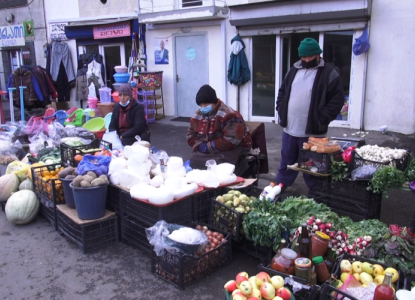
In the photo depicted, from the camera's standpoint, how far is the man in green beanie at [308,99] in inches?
185

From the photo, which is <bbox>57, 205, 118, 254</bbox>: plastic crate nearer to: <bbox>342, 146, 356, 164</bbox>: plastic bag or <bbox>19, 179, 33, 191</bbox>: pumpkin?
<bbox>19, 179, 33, 191</bbox>: pumpkin

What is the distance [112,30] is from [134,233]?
9857 mm

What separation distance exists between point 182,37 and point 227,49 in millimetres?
1615

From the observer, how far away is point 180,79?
12031mm

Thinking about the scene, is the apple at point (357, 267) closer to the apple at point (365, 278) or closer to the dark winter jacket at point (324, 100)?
the apple at point (365, 278)

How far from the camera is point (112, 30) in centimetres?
1262

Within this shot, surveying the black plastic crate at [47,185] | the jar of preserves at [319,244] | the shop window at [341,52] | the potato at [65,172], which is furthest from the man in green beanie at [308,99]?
the shop window at [341,52]

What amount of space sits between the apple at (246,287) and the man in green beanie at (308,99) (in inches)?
93.0

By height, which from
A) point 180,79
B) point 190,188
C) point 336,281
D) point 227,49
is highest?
point 227,49

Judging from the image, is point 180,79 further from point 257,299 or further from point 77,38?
point 257,299

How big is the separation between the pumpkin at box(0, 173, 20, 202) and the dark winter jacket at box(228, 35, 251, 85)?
668 centimetres

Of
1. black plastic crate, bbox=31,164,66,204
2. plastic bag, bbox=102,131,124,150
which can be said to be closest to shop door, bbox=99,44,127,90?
plastic bag, bbox=102,131,124,150

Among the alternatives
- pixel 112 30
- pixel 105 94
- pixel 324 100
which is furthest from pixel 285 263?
pixel 112 30

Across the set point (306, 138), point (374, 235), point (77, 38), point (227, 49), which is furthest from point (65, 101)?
point (374, 235)
